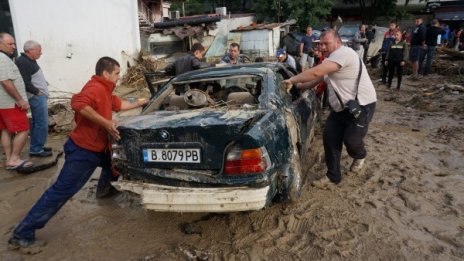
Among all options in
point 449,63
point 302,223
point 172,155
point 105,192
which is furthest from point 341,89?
point 449,63

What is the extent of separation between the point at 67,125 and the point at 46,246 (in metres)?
4.30

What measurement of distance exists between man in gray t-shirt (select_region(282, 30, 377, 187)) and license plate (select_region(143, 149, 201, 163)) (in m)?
1.35

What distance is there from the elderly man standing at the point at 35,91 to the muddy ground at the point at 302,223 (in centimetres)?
72

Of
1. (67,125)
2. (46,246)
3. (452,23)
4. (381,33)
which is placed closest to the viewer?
(46,246)

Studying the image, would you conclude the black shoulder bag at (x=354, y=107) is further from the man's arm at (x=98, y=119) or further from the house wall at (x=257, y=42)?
the house wall at (x=257, y=42)

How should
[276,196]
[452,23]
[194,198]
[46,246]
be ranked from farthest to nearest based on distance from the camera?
[452,23] < [46,246] < [276,196] < [194,198]

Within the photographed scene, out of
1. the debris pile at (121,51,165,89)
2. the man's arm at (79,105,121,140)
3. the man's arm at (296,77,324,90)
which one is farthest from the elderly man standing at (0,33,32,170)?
the debris pile at (121,51,165,89)

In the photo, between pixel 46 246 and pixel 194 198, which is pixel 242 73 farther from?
pixel 46 246

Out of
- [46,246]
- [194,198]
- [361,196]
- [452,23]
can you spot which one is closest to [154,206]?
[194,198]

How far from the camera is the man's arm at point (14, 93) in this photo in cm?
442

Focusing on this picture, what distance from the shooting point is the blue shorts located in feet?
36.2

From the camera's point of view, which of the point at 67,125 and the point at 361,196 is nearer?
the point at 361,196

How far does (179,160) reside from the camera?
287 centimetres

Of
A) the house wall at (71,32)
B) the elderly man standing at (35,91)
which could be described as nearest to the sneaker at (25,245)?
the elderly man standing at (35,91)
